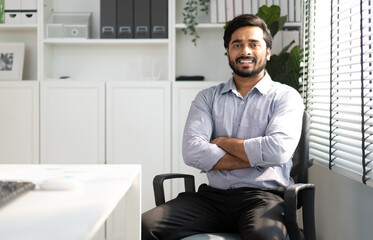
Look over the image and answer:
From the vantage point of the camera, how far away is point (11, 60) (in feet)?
12.5

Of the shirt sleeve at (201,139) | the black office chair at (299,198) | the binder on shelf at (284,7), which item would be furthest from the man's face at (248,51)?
the binder on shelf at (284,7)

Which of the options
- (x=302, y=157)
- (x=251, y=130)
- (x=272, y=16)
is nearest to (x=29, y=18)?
(x=272, y=16)

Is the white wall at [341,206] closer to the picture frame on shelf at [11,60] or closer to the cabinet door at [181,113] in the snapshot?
the cabinet door at [181,113]

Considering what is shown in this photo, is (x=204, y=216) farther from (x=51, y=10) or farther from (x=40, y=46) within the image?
(x=51, y=10)

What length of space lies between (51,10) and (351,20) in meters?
2.32

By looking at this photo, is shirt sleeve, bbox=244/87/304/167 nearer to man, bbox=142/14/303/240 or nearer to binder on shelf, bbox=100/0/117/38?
man, bbox=142/14/303/240

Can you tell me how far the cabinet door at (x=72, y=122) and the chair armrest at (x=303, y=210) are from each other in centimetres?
199

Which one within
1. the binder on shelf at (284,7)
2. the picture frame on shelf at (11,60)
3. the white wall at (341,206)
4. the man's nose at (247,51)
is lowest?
the white wall at (341,206)

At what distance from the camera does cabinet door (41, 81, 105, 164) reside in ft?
11.9

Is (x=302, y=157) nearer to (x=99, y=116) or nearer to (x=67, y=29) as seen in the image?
(x=99, y=116)

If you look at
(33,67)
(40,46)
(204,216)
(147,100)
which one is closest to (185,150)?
(204,216)

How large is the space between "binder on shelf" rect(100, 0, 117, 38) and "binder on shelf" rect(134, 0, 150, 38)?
0.15m

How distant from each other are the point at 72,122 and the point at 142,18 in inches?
35.3

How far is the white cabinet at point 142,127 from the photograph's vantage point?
3583 millimetres
